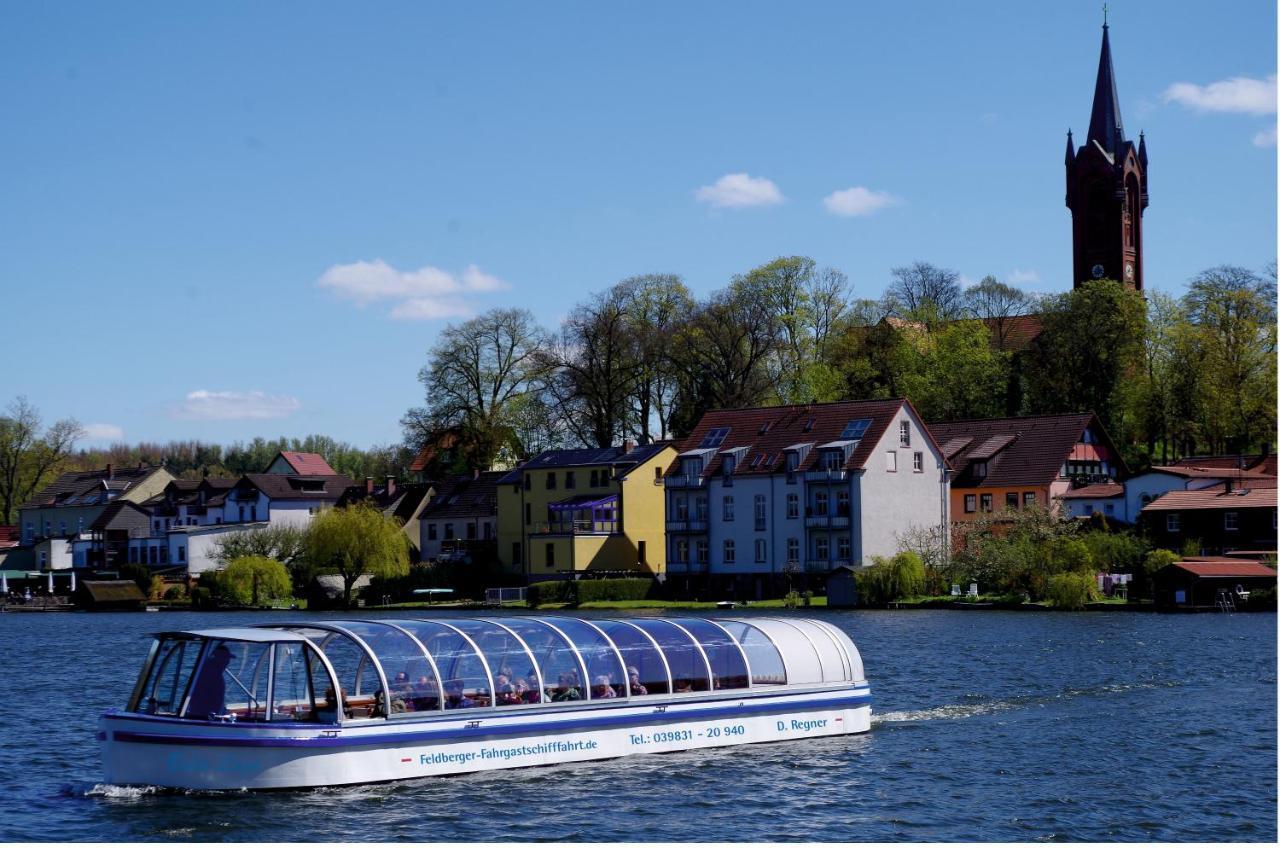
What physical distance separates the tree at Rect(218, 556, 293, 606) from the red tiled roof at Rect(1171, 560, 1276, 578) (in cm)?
5424

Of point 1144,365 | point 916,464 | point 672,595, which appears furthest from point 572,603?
point 1144,365

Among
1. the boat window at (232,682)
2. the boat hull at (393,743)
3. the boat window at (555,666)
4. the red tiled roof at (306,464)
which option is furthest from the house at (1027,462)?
the boat window at (232,682)

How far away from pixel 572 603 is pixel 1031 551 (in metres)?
26.0

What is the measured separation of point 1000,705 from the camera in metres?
41.7

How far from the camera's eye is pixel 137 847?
2406 cm

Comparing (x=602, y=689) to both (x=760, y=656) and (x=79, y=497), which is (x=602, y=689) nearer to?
(x=760, y=656)

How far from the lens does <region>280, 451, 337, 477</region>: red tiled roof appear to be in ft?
451

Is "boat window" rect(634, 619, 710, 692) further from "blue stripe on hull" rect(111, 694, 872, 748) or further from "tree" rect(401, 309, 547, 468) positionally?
"tree" rect(401, 309, 547, 468)

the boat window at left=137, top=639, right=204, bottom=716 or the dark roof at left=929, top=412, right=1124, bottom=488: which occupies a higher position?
the dark roof at left=929, top=412, right=1124, bottom=488

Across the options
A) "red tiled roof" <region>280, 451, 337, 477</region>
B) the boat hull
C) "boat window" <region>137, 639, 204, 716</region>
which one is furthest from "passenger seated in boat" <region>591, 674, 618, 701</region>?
"red tiled roof" <region>280, 451, 337, 477</region>

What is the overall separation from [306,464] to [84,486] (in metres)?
23.4

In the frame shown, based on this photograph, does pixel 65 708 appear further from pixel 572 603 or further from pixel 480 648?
pixel 572 603

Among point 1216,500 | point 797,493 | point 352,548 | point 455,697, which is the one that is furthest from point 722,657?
point 352,548

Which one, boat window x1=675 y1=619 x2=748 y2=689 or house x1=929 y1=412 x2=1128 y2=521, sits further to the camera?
house x1=929 y1=412 x2=1128 y2=521
